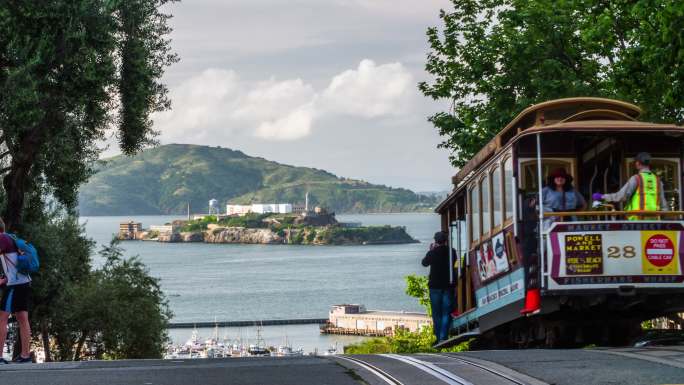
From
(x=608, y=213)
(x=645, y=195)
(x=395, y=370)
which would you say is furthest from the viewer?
(x=645, y=195)

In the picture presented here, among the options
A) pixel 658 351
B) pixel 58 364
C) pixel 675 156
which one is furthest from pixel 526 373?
pixel 675 156

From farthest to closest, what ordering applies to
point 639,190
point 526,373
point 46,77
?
1. point 46,77
2. point 639,190
3. point 526,373

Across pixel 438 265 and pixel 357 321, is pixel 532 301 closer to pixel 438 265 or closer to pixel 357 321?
pixel 438 265

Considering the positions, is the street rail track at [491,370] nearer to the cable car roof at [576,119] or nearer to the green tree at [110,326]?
the cable car roof at [576,119]

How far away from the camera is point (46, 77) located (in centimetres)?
2038

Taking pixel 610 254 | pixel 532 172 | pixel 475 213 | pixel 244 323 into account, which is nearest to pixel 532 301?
pixel 610 254

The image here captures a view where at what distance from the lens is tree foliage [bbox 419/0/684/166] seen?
84.9 feet

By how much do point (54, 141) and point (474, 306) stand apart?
Result: 363 inches

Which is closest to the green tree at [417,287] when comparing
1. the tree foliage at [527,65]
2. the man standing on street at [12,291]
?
the tree foliage at [527,65]

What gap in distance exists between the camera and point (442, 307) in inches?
744

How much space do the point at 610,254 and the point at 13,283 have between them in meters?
7.55

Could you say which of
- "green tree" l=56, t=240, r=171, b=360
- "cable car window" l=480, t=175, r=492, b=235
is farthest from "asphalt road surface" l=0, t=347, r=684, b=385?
"green tree" l=56, t=240, r=171, b=360

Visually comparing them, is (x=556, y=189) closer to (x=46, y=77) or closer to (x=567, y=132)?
(x=567, y=132)

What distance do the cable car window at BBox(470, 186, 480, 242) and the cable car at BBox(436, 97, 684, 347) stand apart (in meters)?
0.04
